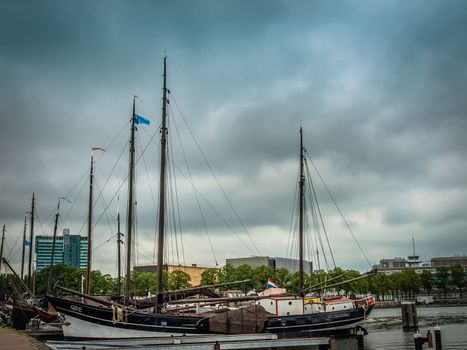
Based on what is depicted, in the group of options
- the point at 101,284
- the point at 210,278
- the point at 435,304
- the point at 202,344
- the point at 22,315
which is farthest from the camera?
A: the point at 435,304

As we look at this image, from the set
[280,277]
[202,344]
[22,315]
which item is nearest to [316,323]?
[202,344]

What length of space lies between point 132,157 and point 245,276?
87.6 metres

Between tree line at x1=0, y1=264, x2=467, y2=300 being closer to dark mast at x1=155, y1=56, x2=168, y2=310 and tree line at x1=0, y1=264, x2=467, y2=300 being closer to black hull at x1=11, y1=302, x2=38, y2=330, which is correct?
black hull at x1=11, y1=302, x2=38, y2=330

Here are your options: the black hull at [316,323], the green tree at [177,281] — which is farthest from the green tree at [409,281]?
the black hull at [316,323]

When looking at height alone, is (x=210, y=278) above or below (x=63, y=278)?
below

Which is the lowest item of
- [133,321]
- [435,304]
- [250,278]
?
[435,304]

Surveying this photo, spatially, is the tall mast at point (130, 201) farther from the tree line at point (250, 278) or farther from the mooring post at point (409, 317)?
the tree line at point (250, 278)

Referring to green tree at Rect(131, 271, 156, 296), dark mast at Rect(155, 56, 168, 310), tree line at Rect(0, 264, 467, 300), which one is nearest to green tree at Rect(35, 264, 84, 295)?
tree line at Rect(0, 264, 467, 300)

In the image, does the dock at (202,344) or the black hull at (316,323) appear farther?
the black hull at (316,323)

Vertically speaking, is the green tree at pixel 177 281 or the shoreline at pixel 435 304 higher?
the green tree at pixel 177 281

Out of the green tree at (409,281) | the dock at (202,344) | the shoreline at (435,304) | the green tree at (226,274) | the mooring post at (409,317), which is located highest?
the green tree at (226,274)

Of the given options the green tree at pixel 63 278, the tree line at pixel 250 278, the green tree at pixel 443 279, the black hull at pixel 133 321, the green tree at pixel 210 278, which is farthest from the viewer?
the green tree at pixel 443 279

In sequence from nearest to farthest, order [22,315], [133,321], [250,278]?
1. [133,321]
2. [22,315]
3. [250,278]

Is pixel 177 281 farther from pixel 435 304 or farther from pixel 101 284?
pixel 435 304
